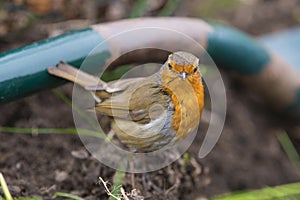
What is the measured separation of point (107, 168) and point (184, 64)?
1.99 feet

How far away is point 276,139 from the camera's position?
3.94m

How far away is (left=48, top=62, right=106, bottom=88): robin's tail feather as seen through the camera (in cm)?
245

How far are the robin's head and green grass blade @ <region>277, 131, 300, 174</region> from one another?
1561 millimetres

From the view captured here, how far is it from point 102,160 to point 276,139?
1759 millimetres

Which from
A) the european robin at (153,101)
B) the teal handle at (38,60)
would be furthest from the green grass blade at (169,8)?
the european robin at (153,101)

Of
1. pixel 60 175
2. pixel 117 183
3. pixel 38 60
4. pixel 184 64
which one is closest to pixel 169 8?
pixel 184 64

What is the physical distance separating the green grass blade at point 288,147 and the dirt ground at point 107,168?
0.13ft

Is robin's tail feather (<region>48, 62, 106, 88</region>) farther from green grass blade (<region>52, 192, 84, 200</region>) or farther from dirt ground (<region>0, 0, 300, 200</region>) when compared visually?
green grass blade (<region>52, 192, 84, 200</region>)

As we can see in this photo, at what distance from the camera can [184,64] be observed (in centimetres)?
240

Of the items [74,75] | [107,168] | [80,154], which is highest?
[74,75]

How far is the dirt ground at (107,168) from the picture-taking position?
2506mm

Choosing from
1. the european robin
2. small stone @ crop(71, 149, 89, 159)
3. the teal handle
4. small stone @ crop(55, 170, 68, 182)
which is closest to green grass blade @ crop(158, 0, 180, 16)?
the teal handle

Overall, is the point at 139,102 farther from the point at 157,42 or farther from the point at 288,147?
the point at 288,147

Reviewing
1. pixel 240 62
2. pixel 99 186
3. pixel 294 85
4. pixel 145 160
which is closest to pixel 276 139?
pixel 294 85
